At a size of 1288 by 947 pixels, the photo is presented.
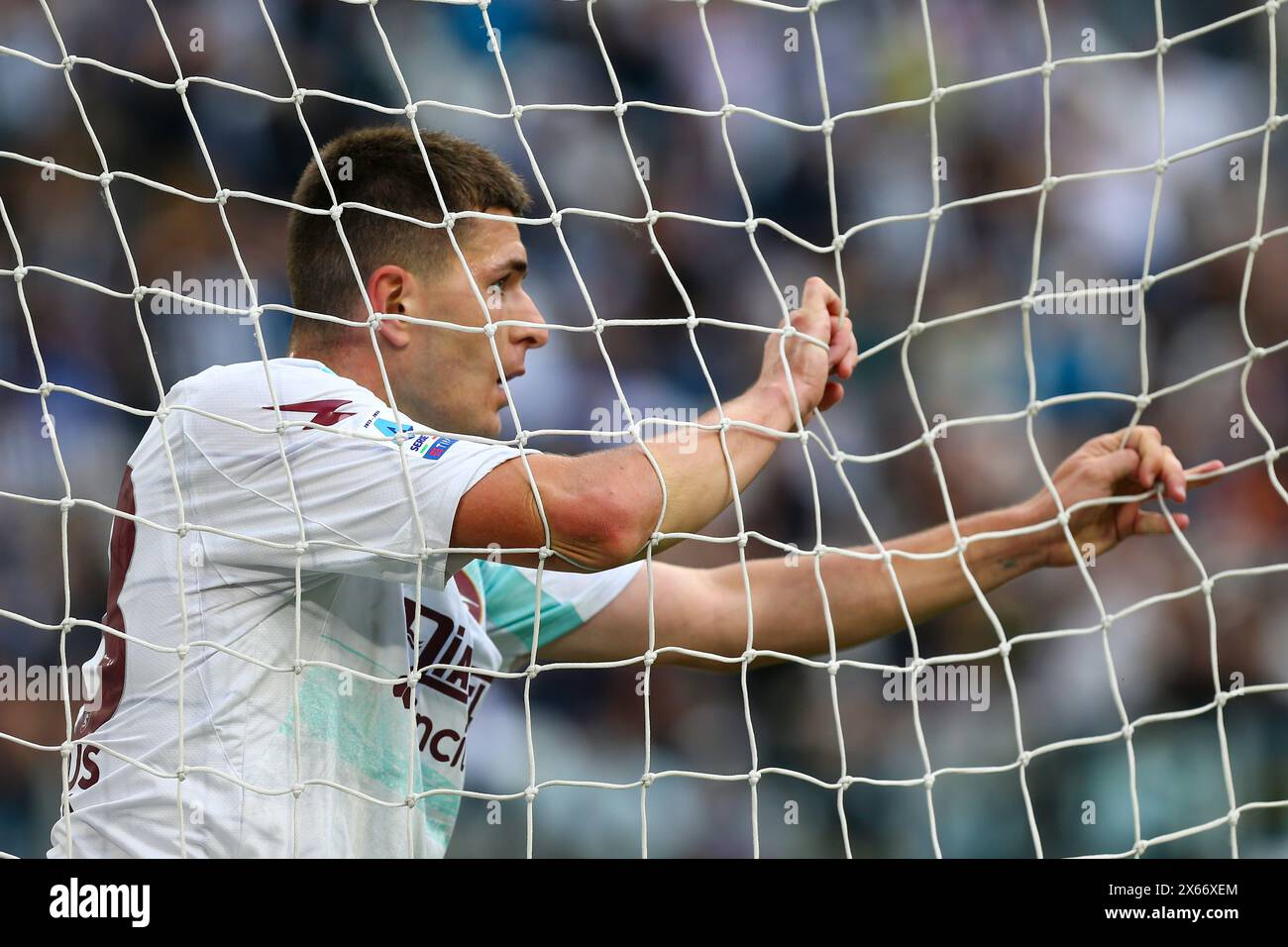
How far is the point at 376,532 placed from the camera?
200 centimetres

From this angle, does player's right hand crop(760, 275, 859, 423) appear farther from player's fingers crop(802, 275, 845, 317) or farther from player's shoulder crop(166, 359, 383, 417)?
player's shoulder crop(166, 359, 383, 417)

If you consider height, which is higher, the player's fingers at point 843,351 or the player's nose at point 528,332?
the player's nose at point 528,332

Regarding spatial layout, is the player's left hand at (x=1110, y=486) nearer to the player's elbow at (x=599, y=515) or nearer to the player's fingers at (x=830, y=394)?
the player's fingers at (x=830, y=394)

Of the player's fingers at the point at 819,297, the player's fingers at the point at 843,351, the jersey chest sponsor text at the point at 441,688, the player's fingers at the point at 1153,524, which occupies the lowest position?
the jersey chest sponsor text at the point at 441,688

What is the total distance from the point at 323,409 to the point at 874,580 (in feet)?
3.51

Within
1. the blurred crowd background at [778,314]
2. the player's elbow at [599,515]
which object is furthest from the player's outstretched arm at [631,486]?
the blurred crowd background at [778,314]

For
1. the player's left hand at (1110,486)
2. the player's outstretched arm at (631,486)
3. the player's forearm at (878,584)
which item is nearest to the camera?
the player's outstretched arm at (631,486)

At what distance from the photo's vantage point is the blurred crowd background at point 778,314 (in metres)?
4.08

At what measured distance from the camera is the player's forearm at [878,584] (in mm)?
2479

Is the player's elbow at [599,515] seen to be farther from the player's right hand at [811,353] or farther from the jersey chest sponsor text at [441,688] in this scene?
the jersey chest sponsor text at [441,688]

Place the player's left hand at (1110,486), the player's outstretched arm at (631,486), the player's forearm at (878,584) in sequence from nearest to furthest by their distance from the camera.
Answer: the player's outstretched arm at (631,486) → the player's left hand at (1110,486) → the player's forearm at (878,584)

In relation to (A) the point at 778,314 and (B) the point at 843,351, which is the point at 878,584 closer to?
(B) the point at 843,351

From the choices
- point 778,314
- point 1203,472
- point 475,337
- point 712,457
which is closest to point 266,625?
point 475,337

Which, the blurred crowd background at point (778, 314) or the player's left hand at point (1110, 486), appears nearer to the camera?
the player's left hand at point (1110, 486)
